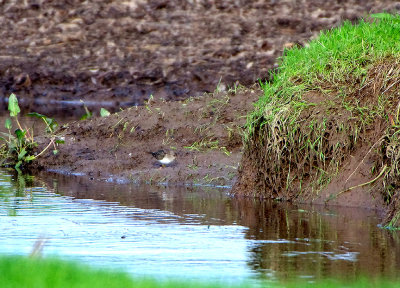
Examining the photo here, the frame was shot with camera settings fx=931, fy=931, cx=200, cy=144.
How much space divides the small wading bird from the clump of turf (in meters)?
2.06

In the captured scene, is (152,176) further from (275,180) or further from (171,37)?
(171,37)

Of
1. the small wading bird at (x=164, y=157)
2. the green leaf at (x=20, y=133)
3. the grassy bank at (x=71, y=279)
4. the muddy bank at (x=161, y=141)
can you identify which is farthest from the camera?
the green leaf at (x=20, y=133)

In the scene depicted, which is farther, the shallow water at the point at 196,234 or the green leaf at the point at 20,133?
the green leaf at the point at 20,133

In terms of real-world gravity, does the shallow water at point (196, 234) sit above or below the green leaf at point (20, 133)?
below

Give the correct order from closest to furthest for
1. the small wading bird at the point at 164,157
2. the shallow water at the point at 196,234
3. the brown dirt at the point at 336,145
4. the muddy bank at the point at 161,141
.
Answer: the shallow water at the point at 196,234, the brown dirt at the point at 336,145, the muddy bank at the point at 161,141, the small wading bird at the point at 164,157

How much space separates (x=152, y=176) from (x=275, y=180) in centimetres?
223

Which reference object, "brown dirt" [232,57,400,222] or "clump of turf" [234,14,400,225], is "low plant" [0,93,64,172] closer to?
"clump of turf" [234,14,400,225]

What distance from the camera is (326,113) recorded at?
9.25 meters

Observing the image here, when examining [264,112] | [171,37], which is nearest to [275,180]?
[264,112]

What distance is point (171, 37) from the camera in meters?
23.2

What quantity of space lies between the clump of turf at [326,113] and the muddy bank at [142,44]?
10226 mm

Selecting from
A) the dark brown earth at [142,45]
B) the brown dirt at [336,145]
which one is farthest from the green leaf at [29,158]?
the dark brown earth at [142,45]

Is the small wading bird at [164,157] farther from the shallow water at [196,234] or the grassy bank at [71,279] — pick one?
the grassy bank at [71,279]

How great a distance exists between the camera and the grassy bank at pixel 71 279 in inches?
196
